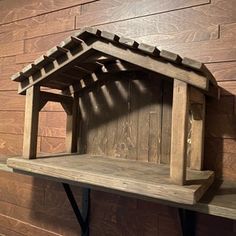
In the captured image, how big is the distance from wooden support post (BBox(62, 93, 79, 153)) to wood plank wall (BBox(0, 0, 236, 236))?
0.13 meters

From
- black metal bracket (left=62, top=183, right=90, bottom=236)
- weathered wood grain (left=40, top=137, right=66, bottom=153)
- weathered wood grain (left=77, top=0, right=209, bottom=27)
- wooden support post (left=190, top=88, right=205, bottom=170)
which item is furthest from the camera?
weathered wood grain (left=40, top=137, right=66, bottom=153)

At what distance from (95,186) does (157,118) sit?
31 centimetres

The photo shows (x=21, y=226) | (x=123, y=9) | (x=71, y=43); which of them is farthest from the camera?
(x=21, y=226)

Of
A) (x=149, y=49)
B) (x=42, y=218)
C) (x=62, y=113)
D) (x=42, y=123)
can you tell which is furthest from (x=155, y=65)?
(x=42, y=218)

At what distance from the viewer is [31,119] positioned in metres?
0.87

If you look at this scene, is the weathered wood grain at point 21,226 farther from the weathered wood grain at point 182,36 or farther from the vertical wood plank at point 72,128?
the weathered wood grain at point 182,36

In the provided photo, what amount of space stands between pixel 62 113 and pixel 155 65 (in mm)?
602

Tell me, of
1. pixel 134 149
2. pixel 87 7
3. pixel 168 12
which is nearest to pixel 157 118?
pixel 134 149

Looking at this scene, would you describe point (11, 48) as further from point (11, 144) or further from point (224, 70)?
point (224, 70)

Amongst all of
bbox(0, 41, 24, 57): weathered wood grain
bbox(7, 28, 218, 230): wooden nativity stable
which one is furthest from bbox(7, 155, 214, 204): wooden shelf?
bbox(0, 41, 24, 57): weathered wood grain

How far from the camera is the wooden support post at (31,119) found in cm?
87

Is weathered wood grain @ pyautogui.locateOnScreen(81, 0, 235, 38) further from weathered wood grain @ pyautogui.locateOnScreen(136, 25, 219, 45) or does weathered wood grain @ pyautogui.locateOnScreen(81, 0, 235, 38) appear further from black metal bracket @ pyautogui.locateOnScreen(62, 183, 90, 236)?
black metal bracket @ pyautogui.locateOnScreen(62, 183, 90, 236)

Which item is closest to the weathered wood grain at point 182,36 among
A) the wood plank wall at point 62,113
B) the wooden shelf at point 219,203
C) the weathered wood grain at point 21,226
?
the wood plank wall at point 62,113

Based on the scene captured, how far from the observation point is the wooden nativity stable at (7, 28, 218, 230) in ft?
2.06
